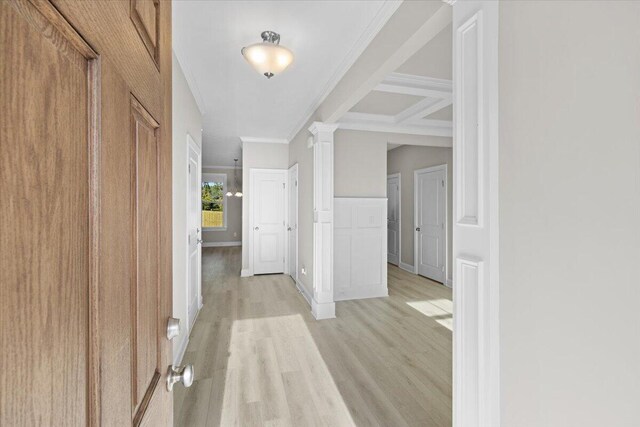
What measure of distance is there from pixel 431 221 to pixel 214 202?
262 inches

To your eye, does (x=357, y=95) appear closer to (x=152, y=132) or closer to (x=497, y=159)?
(x=497, y=159)

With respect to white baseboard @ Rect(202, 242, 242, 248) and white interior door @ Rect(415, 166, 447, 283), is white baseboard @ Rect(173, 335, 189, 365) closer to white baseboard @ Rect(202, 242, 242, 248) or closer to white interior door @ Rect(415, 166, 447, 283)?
white interior door @ Rect(415, 166, 447, 283)

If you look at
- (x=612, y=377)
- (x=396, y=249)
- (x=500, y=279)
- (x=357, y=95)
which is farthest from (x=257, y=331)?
(x=396, y=249)

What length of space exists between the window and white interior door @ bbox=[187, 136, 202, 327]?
5846 mm

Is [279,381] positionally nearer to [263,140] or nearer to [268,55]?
[268,55]

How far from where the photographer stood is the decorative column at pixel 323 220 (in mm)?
3508

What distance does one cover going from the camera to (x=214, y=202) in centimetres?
946

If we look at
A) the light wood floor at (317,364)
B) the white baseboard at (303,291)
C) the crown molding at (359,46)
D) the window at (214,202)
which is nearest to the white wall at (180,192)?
the light wood floor at (317,364)

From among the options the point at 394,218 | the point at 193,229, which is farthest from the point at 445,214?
the point at 193,229

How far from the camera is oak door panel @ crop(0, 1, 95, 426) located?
28cm

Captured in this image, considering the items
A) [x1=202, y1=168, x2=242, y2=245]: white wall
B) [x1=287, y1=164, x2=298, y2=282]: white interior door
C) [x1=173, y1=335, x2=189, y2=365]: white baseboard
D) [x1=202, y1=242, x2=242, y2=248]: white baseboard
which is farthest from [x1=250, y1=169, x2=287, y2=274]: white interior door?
[x1=202, y1=242, x2=242, y2=248]: white baseboard

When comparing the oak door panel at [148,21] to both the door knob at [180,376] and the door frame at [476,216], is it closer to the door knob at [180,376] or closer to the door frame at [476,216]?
the door knob at [180,376]

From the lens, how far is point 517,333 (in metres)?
0.92

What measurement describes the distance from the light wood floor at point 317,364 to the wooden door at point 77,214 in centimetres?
151
